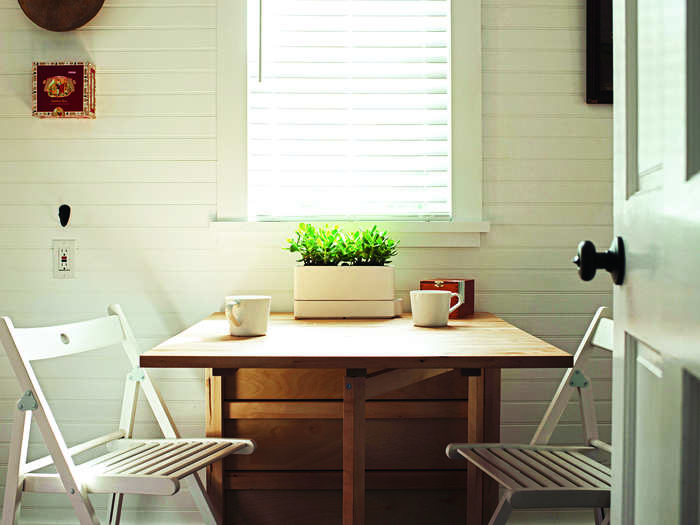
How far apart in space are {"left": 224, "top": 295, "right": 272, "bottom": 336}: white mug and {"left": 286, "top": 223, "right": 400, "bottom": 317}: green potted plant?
1.25ft

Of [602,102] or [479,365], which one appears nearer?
[479,365]

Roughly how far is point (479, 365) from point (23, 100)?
1857 mm

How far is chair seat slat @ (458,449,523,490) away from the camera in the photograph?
1.47 meters

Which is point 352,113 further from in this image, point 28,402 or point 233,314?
point 28,402

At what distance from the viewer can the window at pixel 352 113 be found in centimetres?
235

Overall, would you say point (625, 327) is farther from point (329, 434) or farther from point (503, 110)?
point (503, 110)

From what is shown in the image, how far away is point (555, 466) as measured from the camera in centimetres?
164

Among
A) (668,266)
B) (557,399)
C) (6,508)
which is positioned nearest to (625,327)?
(668,266)

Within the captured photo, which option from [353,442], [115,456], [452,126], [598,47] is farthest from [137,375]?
[598,47]

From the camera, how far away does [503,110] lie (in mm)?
2322

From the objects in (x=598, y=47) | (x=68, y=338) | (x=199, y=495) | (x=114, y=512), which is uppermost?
(x=598, y=47)

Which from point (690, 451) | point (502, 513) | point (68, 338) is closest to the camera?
point (690, 451)

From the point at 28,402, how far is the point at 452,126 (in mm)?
1573

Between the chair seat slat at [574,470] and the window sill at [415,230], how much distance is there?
0.81m
